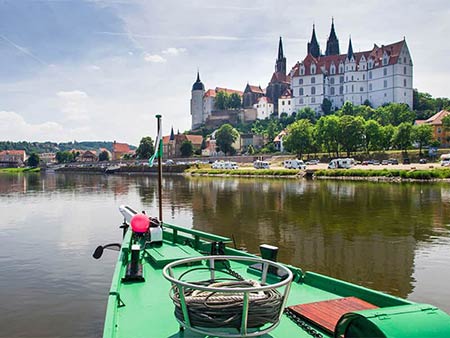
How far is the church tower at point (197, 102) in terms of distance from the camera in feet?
582

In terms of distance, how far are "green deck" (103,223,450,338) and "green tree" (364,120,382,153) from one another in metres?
82.6

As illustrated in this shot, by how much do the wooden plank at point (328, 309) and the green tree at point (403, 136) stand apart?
83385 mm

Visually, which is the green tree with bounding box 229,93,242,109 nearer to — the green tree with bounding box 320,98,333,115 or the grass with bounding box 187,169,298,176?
the green tree with bounding box 320,98,333,115

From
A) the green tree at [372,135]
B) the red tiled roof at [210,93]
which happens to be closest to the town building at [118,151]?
the red tiled roof at [210,93]

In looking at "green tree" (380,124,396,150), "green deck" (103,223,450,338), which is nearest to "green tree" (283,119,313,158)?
"green tree" (380,124,396,150)

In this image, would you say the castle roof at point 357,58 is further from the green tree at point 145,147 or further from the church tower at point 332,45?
the green tree at point 145,147

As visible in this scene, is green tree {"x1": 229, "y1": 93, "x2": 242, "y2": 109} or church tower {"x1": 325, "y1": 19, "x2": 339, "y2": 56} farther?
green tree {"x1": 229, "y1": 93, "x2": 242, "y2": 109}

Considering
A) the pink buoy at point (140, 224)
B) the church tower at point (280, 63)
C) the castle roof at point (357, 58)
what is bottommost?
the pink buoy at point (140, 224)

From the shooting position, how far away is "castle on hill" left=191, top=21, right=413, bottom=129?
A: 426 ft

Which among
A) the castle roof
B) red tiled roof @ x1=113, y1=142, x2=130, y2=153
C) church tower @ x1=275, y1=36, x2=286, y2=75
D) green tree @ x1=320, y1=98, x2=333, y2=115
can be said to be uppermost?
church tower @ x1=275, y1=36, x2=286, y2=75

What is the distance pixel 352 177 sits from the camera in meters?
62.0

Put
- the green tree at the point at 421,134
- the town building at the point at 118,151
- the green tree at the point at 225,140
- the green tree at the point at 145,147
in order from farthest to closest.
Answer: the town building at the point at 118,151 < the green tree at the point at 145,147 < the green tree at the point at 225,140 < the green tree at the point at 421,134

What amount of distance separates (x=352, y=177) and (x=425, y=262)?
47.7 m

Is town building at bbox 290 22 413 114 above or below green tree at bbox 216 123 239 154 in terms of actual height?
above
